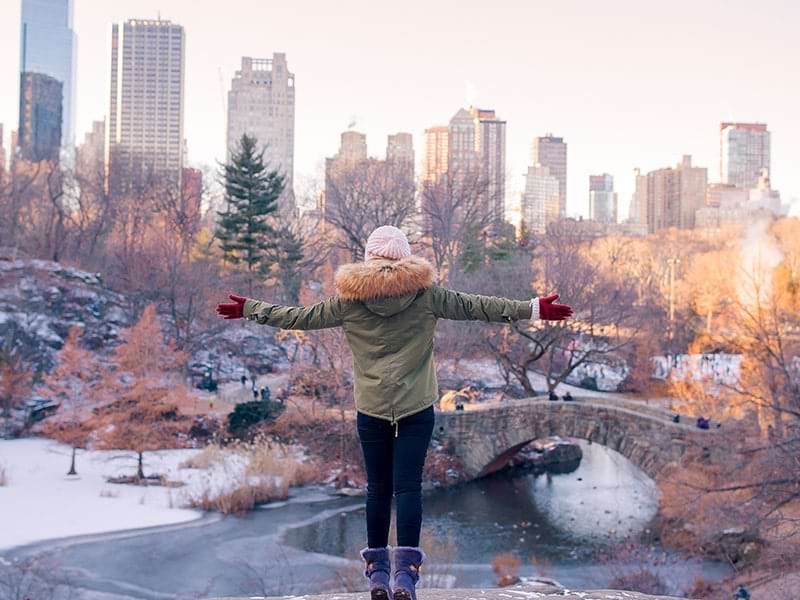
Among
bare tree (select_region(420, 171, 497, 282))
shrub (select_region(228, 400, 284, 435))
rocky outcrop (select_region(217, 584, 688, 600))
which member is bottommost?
shrub (select_region(228, 400, 284, 435))

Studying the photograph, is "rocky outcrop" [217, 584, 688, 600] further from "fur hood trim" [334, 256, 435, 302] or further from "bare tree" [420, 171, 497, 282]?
"bare tree" [420, 171, 497, 282]

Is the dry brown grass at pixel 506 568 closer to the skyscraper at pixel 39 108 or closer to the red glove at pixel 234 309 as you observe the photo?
the red glove at pixel 234 309

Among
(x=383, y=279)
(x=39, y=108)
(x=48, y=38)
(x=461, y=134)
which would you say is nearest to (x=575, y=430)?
(x=383, y=279)

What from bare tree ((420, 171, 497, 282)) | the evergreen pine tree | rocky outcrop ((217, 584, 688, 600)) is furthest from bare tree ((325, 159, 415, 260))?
rocky outcrop ((217, 584, 688, 600))

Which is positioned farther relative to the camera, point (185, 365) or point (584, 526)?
point (185, 365)

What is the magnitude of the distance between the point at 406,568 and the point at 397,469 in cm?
42

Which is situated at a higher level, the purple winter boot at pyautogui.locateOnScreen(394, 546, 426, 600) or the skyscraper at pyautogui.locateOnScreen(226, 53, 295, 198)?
the skyscraper at pyautogui.locateOnScreen(226, 53, 295, 198)

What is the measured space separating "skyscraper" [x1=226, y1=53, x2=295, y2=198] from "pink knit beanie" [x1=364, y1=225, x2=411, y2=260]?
11567cm

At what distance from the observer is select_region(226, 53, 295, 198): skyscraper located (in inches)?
4660

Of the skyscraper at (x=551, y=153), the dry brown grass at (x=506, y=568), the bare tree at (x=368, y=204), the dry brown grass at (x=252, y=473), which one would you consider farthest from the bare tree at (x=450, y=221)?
the skyscraper at (x=551, y=153)

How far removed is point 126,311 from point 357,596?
87.4 feet

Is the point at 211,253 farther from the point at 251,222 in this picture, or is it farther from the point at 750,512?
the point at 750,512

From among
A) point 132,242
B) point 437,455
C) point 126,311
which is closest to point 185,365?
point 126,311

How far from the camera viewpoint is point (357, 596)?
4.71 m
